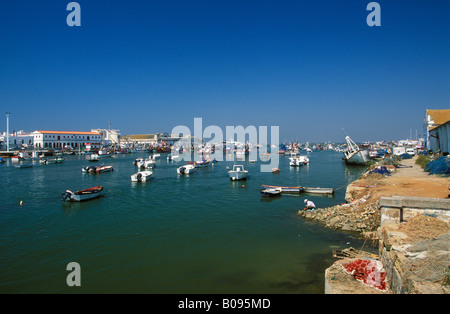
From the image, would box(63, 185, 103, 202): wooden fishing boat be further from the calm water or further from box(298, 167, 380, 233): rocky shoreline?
box(298, 167, 380, 233): rocky shoreline

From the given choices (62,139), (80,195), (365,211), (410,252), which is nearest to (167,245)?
(410,252)

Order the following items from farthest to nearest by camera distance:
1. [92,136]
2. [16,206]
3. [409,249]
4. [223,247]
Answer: [92,136], [16,206], [223,247], [409,249]

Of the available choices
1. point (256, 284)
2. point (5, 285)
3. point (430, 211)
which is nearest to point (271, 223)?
point (256, 284)

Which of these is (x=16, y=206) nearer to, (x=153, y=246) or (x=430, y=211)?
(x=153, y=246)

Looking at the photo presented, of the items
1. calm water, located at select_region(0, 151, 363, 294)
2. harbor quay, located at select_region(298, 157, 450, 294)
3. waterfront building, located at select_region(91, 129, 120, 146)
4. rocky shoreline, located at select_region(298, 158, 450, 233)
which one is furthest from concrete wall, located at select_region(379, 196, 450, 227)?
waterfront building, located at select_region(91, 129, 120, 146)

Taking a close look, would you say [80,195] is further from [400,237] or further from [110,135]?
[110,135]
